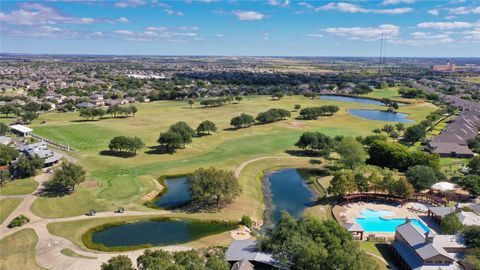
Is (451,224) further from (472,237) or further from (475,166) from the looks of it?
(475,166)

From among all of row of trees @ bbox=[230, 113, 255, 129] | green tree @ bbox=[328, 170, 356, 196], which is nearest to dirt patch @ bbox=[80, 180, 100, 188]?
green tree @ bbox=[328, 170, 356, 196]

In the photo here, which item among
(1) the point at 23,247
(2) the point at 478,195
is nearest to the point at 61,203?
(1) the point at 23,247

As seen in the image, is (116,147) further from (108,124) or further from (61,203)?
(108,124)

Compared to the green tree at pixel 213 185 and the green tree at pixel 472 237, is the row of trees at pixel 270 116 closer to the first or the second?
the green tree at pixel 213 185

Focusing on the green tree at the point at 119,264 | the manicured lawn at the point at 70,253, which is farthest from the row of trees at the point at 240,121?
the green tree at the point at 119,264

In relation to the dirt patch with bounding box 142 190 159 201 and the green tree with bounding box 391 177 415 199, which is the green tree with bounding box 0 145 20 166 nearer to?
the dirt patch with bounding box 142 190 159 201

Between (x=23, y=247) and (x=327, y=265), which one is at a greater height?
(x=327, y=265)

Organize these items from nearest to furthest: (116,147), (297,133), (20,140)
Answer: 1. (116,147)
2. (20,140)
3. (297,133)
